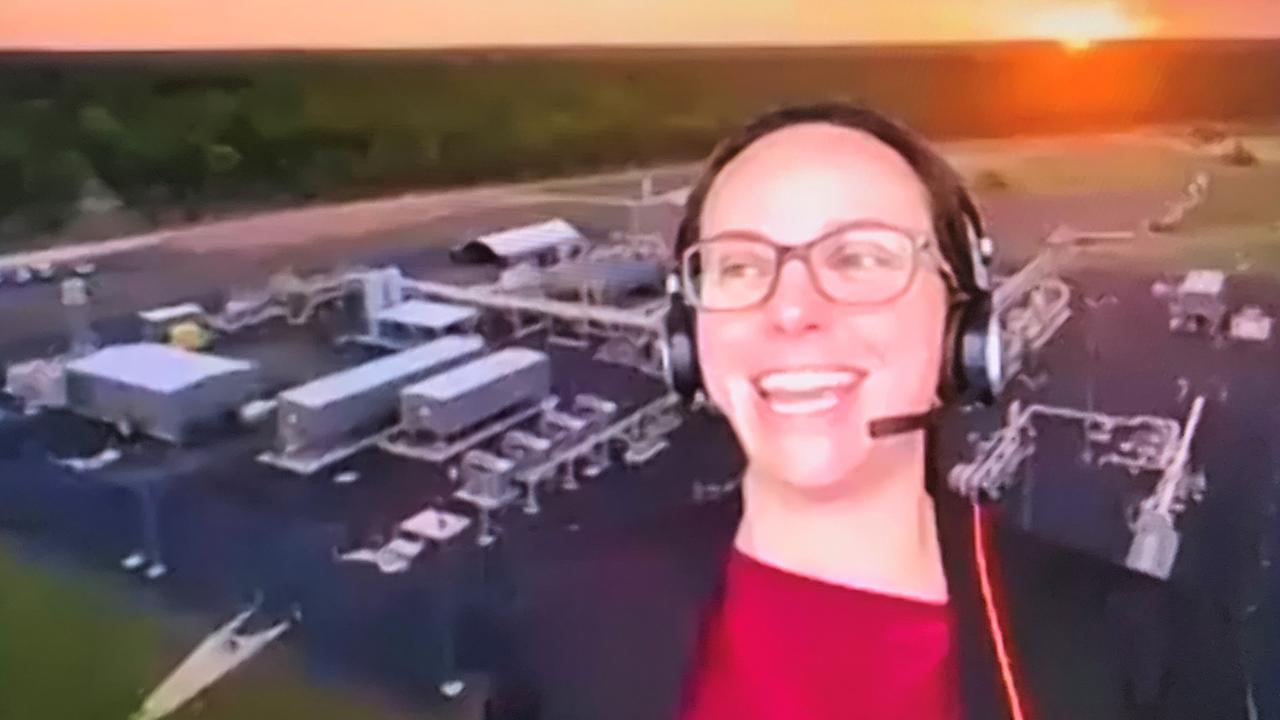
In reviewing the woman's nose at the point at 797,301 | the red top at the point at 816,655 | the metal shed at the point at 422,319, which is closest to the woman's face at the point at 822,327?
the woman's nose at the point at 797,301

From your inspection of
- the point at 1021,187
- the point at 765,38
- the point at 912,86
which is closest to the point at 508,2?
the point at 765,38

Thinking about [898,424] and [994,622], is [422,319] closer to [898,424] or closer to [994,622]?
[898,424]

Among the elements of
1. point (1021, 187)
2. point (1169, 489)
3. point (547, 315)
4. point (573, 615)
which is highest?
point (1021, 187)

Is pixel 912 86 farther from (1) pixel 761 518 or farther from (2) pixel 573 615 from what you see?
(2) pixel 573 615

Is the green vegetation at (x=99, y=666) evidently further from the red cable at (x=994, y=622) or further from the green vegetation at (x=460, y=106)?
the red cable at (x=994, y=622)

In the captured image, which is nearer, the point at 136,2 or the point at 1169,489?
the point at 1169,489

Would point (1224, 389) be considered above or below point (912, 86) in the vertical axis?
below

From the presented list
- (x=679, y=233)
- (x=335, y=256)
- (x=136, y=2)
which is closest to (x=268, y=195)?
(x=335, y=256)
